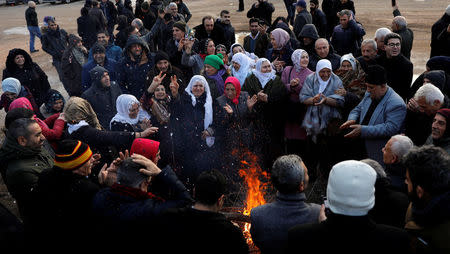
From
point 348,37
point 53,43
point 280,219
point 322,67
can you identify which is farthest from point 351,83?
point 53,43

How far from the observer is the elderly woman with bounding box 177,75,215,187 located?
542 centimetres

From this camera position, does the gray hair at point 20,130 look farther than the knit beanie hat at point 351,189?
Yes

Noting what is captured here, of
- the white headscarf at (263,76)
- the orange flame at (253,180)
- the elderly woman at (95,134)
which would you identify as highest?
the white headscarf at (263,76)

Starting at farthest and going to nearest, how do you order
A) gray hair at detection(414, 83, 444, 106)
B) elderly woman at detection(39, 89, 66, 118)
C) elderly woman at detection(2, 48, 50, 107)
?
elderly woman at detection(2, 48, 50, 107), elderly woman at detection(39, 89, 66, 118), gray hair at detection(414, 83, 444, 106)

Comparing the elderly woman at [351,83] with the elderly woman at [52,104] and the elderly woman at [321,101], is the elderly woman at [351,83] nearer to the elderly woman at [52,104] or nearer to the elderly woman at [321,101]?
the elderly woman at [321,101]

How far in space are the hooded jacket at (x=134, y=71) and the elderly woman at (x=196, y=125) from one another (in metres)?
1.41

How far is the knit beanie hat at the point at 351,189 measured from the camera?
232cm

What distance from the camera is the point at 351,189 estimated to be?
2.36 metres

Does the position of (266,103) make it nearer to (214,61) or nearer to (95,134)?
(214,61)

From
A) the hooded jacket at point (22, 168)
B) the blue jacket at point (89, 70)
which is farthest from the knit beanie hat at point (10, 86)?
the hooded jacket at point (22, 168)

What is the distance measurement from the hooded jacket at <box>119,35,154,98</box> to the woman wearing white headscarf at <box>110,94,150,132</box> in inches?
61.4

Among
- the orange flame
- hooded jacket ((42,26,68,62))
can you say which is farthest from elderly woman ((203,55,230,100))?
hooded jacket ((42,26,68,62))

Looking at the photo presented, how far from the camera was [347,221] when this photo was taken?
2.32m

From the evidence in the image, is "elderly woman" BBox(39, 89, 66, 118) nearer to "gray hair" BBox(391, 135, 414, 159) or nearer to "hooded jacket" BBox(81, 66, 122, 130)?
"hooded jacket" BBox(81, 66, 122, 130)
